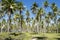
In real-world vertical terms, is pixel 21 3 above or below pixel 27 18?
above

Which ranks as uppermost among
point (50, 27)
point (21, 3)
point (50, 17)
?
point (21, 3)

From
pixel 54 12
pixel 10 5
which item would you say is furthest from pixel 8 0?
pixel 54 12

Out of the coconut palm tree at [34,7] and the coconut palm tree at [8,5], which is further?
the coconut palm tree at [34,7]

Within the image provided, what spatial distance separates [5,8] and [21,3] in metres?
22.0

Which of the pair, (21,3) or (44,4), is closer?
(21,3)

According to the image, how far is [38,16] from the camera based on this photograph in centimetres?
8000

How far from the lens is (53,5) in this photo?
82.4m

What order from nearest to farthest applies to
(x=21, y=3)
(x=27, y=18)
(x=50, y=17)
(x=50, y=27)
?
(x=21, y=3) → (x=50, y=17) → (x=27, y=18) → (x=50, y=27)

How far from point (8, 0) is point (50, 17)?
48940 millimetres

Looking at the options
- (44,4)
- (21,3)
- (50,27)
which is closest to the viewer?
(21,3)

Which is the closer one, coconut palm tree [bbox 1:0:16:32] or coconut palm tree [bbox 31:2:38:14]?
coconut palm tree [bbox 1:0:16:32]

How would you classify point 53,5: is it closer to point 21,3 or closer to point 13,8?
point 21,3

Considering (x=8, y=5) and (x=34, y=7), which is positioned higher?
(x=34, y=7)

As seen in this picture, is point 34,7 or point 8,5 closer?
point 8,5
